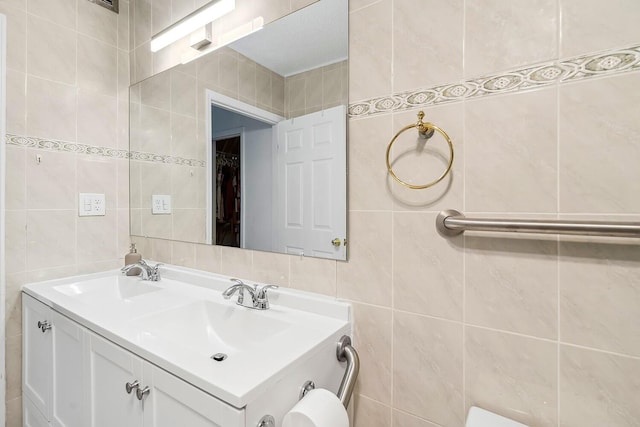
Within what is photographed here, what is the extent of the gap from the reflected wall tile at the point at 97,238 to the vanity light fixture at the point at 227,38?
3.13ft

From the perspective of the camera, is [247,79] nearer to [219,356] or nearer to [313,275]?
[313,275]

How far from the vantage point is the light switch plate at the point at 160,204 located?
165 cm

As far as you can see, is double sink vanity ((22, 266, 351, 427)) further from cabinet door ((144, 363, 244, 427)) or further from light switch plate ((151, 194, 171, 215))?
light switch plate ((151, 194, 171, 215))

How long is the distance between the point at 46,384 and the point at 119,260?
661 millimetres

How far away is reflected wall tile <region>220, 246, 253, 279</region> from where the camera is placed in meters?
1.26

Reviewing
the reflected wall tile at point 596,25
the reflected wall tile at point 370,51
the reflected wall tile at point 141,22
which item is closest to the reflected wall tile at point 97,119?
the reflected wall tile at point 141,22

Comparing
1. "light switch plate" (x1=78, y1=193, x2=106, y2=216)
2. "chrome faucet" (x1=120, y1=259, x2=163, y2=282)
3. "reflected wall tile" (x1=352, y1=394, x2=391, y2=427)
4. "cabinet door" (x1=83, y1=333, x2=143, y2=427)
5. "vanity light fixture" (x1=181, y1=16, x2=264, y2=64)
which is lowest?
"reflected wall tile" (x1=352, y1=394, x2=391, y2=427)

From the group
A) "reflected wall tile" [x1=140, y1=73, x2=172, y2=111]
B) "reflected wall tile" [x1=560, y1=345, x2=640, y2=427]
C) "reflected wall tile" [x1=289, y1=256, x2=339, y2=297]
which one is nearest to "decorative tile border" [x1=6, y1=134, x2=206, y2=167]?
"reflected wall tile" [x1=140, y1=73, x2=172, y2=111]

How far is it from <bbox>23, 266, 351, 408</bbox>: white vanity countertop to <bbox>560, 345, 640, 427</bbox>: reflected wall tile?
553mm

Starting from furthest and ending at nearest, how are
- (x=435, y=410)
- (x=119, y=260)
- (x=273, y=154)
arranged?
1. (x=119, y=260)
2. (x=273, y=154)
3. (x=435, y=410)

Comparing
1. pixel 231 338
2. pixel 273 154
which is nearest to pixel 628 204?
pixel 273 154

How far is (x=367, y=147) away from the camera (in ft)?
3.17

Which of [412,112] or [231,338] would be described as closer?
[412,112]

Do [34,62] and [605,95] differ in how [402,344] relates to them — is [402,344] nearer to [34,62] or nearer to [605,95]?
[605,95]
